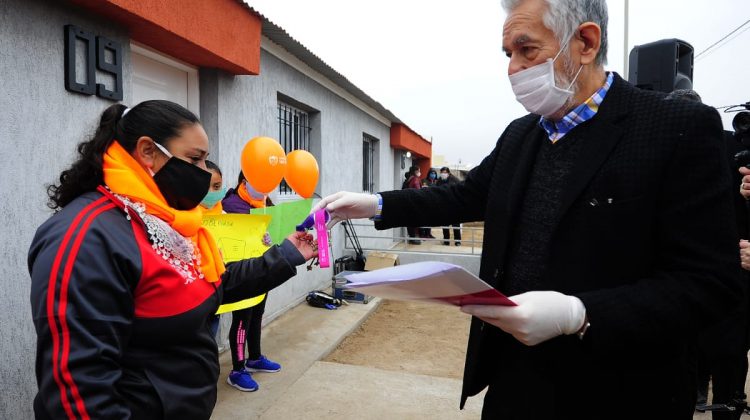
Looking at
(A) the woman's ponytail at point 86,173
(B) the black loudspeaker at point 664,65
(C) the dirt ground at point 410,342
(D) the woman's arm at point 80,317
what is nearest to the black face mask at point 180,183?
(A) the woman's ponytail at point 86,173

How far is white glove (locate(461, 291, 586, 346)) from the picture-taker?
3.66 ft

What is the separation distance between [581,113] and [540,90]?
0.46ft

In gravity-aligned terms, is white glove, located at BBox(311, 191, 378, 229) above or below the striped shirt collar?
below

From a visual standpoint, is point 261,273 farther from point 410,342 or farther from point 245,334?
point 410,342

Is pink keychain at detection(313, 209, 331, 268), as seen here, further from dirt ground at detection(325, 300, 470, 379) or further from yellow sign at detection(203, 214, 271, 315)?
dirt ground at detection(325, 300, 470, 379)

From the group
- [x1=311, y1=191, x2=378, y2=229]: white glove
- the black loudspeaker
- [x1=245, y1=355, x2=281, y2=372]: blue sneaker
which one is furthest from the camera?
[x1=245, y1=355, x2=281, y2=372]: blue sneaker

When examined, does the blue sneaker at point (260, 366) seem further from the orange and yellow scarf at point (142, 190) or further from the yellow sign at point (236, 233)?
the orange and yellow scarf at point (142, 190)

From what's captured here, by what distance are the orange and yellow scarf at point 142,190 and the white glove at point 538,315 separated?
102 cm

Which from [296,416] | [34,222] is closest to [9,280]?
[34,222]

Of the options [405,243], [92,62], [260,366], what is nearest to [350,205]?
[92,62]

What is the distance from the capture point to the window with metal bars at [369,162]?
11.1 metres

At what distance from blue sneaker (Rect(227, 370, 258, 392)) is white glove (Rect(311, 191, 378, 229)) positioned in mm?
2391

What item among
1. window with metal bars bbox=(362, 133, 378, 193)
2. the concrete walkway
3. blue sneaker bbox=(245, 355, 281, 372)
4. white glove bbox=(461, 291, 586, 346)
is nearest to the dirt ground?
the concrete walkway

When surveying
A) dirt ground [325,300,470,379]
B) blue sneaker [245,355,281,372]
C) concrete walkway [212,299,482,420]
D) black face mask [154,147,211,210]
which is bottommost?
dirt ground [325,300,470,379]
